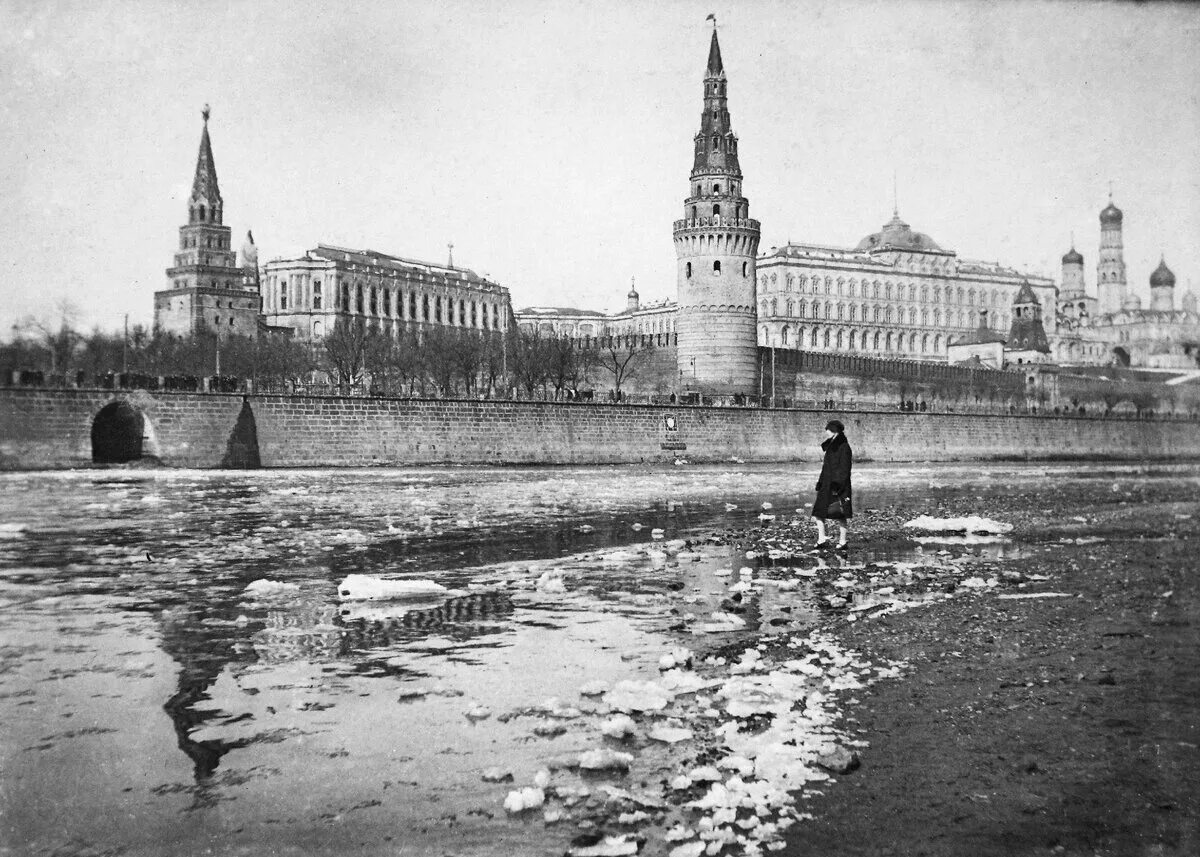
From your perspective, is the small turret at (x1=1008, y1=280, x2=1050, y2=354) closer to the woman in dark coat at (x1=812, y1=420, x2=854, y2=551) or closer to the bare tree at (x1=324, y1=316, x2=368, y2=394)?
the bare tree at (x1=324, y1=316, x2=368, y2=394)

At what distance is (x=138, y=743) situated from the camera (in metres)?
5.16

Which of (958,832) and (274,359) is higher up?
(274,359)

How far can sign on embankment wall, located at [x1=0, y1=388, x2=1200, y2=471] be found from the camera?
31656mm

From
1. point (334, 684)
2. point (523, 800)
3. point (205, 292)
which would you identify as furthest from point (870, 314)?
point (523, 800)

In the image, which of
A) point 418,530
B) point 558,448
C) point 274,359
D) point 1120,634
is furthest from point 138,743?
point 274,359

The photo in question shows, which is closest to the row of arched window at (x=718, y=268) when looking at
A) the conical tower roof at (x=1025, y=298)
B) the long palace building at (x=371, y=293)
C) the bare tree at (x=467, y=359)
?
the bare tree at (x=467, y=359)

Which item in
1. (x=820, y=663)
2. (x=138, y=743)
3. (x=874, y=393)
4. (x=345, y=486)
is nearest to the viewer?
(x=138, y=743)

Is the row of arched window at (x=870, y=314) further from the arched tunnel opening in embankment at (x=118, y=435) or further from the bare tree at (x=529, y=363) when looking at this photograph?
the arched tunnel opening in embankment at (x=118, y=435)

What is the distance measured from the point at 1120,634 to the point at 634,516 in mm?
11632

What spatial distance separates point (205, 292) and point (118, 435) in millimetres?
Answer: 37229

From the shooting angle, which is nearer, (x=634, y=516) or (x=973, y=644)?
(x=973, y=644)

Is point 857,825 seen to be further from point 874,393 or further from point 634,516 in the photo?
point 874,393

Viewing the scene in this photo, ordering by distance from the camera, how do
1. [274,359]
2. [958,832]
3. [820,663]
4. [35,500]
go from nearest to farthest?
[958,832] → [820,663] → [35,500] → [274,359]

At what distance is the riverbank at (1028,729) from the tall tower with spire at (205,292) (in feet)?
188
